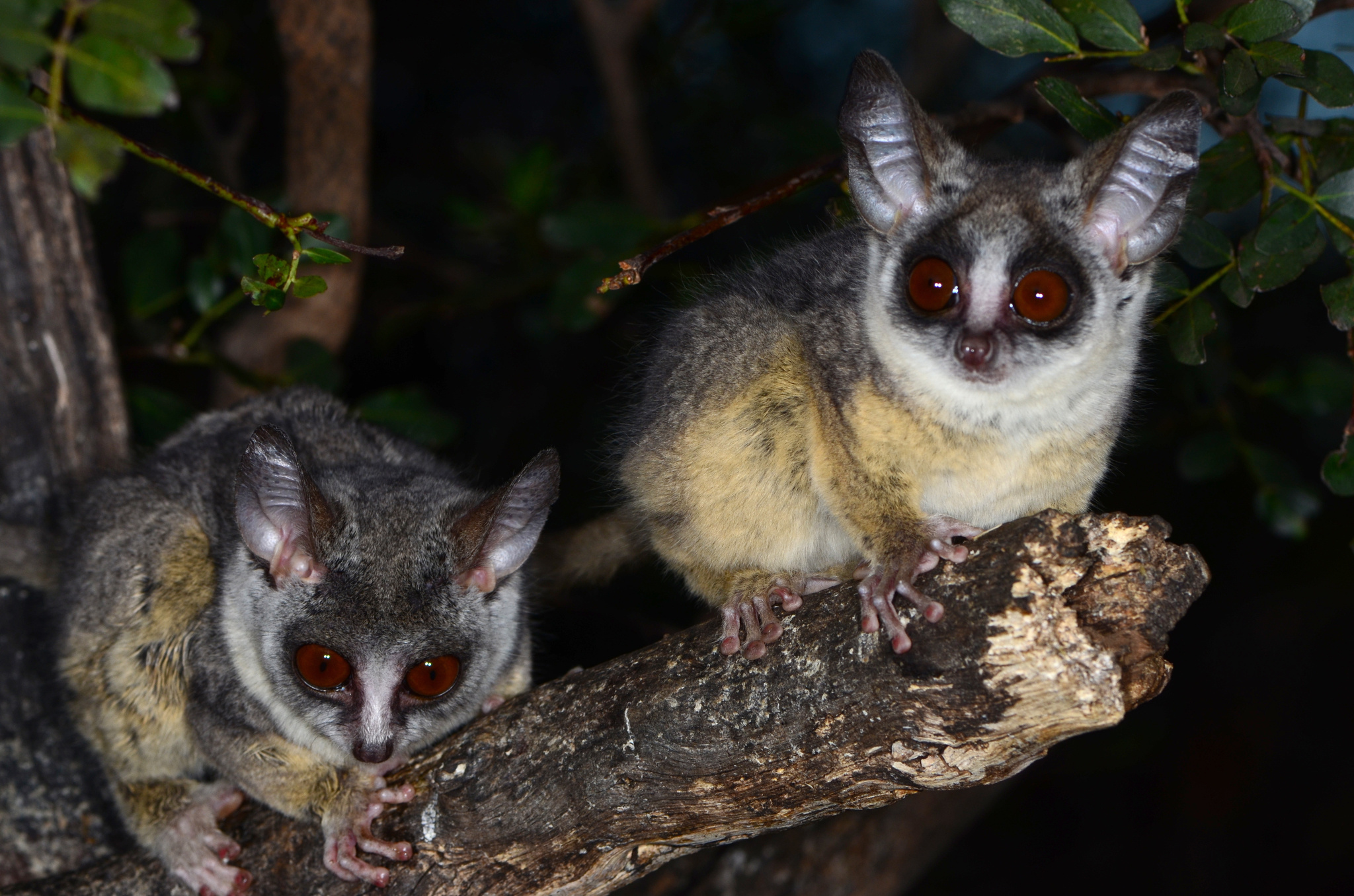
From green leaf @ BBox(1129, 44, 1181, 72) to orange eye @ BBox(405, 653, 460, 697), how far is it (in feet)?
5.94

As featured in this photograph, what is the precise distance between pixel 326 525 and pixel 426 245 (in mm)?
2899

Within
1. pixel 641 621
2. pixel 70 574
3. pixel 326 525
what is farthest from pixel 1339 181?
pixel 70 574

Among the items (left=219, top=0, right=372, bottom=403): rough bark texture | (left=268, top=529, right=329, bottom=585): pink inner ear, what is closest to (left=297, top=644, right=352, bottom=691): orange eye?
(left=268, top=529, right=329, bottom=585): pink inner ear

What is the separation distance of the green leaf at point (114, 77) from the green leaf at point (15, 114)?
81 millimetres

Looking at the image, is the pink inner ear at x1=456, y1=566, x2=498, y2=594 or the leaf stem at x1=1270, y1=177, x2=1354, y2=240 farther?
the pink inner ear at x1=456, y1=566, x2=498, y2=594

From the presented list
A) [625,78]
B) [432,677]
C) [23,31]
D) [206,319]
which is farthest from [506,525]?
[625,78]

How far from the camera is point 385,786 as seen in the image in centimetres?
260

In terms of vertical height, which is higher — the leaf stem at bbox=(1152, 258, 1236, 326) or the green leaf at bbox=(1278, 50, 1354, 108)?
the green leaf at bbox=(1278, 50, 1354, 108)

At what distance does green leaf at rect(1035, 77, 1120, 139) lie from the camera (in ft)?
8.24

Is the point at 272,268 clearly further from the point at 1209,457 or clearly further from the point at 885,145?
the point at 1209,457

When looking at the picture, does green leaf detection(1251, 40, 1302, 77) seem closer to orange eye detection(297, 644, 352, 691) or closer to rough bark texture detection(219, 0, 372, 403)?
orange eye detection(297, 644, 352, 691)

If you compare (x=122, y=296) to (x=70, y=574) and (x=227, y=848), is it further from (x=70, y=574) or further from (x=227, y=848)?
(x=227, y=848)

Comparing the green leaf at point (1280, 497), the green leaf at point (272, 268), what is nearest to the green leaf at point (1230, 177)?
the green leaf at point (1280, 497)

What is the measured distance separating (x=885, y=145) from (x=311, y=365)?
2.11 m
